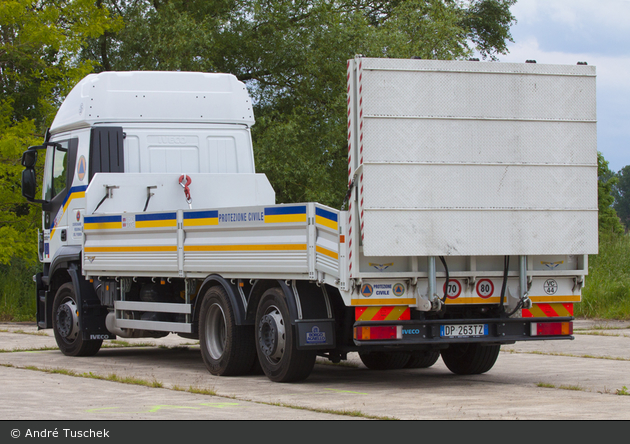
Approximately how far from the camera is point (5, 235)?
19719mm

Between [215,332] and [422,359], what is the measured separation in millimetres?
2583

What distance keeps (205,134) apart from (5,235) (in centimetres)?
747

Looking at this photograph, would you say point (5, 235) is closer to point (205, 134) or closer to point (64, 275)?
point (64, 275)

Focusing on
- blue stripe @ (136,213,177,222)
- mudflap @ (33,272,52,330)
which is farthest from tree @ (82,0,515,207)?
blue stripe @ (136,213,177,222)

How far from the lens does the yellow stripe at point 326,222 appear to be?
935cm

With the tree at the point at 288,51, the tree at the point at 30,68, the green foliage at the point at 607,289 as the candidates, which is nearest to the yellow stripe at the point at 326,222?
the tree at the point at 30,68

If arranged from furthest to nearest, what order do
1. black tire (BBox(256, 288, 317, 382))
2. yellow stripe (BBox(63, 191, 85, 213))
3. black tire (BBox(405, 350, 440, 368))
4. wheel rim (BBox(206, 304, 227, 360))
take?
yellow stripe (BBox(63, 191, 85, 213)) → black tire (BBox(405, 350, 440, 368)) → wheel rim (BBox(206, 304, 227, 360)) → black tire (BBox(256, 288, 317, 382))

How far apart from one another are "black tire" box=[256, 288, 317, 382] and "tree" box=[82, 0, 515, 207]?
51.3 feet

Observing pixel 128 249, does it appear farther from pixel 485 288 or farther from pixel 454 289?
pixel 485 288

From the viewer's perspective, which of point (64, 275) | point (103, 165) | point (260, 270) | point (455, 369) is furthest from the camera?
point (64, 275)

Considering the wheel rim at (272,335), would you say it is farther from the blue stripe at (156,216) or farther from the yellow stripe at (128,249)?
the blue stripe at (156,216)

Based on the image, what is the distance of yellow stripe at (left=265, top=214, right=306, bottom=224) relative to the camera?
385 inches

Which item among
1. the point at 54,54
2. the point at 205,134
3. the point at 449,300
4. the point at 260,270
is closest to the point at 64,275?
the point at 205,134

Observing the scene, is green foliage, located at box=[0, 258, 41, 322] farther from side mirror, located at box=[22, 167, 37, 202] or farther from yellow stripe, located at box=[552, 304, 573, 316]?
yellow stripe, located at box=[552, 304, 573, 316]
